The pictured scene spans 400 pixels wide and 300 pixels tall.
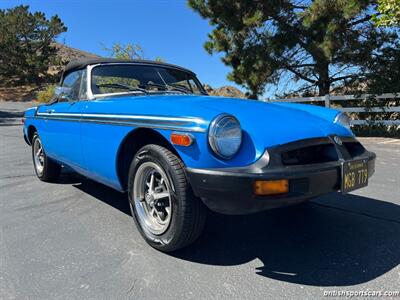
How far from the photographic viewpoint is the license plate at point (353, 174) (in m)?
2.73

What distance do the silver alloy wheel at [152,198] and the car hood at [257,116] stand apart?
17.7 inches

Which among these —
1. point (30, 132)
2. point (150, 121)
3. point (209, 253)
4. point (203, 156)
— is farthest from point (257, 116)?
point (30, 132)

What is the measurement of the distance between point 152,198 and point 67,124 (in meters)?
1.59

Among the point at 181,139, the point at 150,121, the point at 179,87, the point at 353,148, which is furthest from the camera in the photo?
the point at 179,87

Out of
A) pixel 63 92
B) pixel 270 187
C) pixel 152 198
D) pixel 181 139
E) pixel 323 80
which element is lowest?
pixel 152 198

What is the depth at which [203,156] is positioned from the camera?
2.56 metres

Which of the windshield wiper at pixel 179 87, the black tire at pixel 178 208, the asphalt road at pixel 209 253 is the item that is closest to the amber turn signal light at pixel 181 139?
the black tire at pixel 178 208

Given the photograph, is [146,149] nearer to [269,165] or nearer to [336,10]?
[269,165]

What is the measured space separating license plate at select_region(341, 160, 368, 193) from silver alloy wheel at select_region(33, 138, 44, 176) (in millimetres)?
4084

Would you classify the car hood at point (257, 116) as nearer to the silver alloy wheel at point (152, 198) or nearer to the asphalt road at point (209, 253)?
the silver alloy wheel at point (152, 198)

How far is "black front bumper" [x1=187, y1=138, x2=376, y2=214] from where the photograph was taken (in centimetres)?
245

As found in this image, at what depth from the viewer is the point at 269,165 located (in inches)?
99.1

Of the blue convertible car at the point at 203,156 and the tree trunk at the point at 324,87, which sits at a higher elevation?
the tree trunk at the point at 324,87
